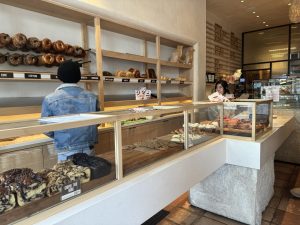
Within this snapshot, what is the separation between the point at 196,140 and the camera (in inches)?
82.5

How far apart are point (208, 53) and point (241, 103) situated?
3.94 metres

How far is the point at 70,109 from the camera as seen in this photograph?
64.7 inches

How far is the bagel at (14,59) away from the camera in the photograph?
86.2 inches

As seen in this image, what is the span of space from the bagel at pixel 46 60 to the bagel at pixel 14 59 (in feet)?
0.63

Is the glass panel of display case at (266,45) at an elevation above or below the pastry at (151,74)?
above

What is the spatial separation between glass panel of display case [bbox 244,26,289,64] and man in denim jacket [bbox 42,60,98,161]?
781 centimetres

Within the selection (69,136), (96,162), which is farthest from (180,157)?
(69,136)

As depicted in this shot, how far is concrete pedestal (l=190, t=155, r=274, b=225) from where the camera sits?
2490mm

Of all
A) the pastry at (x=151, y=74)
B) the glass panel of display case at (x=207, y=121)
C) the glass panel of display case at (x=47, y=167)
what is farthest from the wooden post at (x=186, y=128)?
the pastry at (x=151, y=74)

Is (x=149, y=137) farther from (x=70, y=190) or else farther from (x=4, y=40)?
(x=4, y=40)

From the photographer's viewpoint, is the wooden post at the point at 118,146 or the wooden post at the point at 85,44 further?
the wooden post at the point at 85,44

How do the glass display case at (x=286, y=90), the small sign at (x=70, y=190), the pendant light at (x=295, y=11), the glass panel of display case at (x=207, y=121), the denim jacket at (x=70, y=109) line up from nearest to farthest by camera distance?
the small sign at (x=70, y=190), the denim jacket at (x=70, y=109), the glass panel of display case at (x=207, y=121), the pendant light at (x=295, y=11), the glass display case at (x=286, y=90)

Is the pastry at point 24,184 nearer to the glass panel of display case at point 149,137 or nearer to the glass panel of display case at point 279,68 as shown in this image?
the glass panel of display case at point 149,137

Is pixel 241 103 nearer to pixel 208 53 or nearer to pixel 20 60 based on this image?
pixel 20 60
